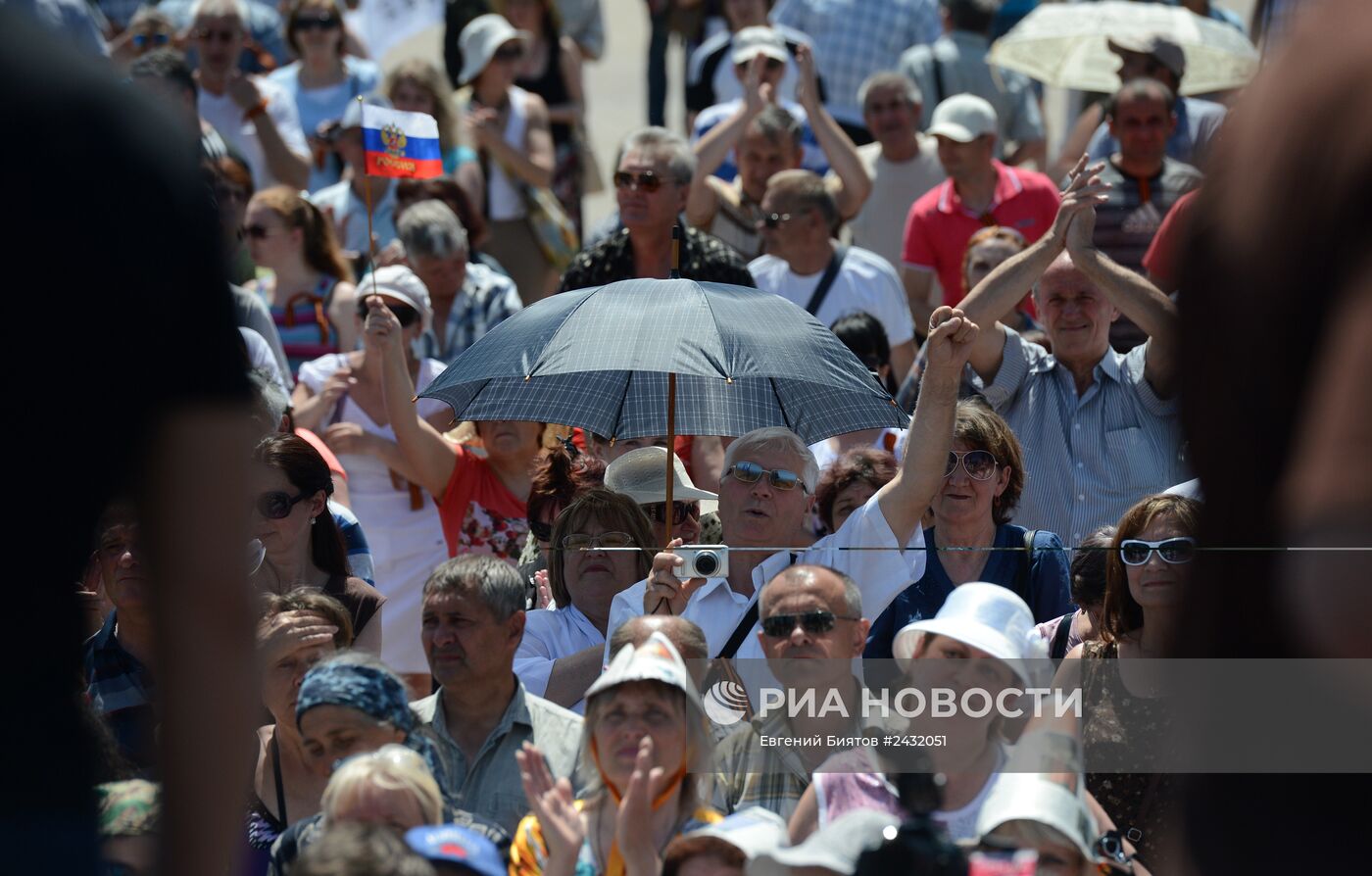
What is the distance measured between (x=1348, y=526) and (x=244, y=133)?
9276 millimetres

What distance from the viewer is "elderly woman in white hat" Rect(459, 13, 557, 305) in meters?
9.43

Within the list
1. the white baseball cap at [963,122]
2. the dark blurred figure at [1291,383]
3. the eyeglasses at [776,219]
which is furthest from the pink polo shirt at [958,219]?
the dark blurred figure at [1291,383]

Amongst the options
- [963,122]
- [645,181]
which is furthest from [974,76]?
[645,181]

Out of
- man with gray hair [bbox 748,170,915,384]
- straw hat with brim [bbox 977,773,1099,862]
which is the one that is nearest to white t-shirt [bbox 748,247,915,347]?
man with gray hair [bbox 748,170,915,384]

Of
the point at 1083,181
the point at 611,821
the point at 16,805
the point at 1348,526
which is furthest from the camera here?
the point at 1083,181

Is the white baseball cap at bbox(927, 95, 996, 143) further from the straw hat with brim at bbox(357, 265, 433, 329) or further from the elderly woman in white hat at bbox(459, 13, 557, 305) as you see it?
the straw hat with brim at bbox(357, 265, 433, 329)

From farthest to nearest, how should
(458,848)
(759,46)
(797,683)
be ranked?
1. (759,46)
2. (797,683)
3. (458,848)

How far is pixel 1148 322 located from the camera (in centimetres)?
535

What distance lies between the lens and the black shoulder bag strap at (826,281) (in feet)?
24.5

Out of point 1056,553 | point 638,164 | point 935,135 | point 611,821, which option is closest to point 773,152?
point 935,135

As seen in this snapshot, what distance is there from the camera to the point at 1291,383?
3.98ft

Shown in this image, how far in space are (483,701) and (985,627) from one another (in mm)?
1280

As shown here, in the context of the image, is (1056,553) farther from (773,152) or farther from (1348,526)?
(773,152)

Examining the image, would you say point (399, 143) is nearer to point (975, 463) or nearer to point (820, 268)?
point (820, 268)
